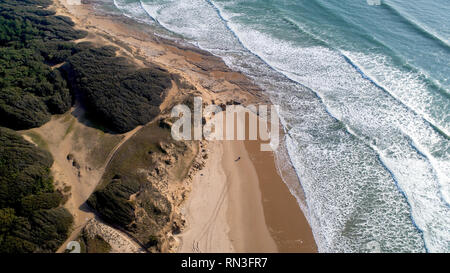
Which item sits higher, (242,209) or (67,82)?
(67,82)

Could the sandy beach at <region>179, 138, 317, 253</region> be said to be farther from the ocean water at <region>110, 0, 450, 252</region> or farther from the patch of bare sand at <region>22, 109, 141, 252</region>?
the patch of bare sand at <region>22, 109, 141, 252</region>

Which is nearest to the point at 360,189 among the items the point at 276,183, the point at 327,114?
the point at 276,183

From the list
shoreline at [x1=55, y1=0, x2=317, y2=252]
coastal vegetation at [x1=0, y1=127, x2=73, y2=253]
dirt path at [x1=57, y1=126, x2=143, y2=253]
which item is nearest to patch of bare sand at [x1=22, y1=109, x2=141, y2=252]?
dirt path at [x1=57, y1=126, x2=143, y2=253]

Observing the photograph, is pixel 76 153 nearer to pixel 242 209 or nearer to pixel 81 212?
pixel 81 212

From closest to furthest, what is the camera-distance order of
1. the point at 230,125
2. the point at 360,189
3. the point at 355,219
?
the point at 355,219, the point at 360,189, the point at 230,125

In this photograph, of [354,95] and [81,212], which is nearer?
[81,212]

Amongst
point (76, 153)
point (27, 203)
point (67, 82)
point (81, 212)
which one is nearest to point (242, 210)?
point (81, 212)

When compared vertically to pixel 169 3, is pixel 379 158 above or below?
below

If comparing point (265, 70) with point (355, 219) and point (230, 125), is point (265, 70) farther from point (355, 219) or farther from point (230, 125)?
point (355, 219)
